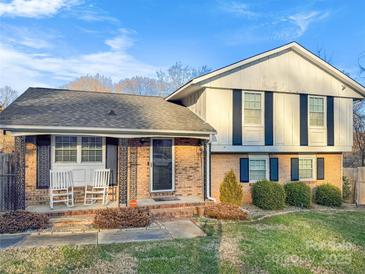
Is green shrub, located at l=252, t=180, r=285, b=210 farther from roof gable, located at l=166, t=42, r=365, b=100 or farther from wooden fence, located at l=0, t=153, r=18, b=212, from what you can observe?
wooden fence, located at l=0, t=153, r=18, b=212

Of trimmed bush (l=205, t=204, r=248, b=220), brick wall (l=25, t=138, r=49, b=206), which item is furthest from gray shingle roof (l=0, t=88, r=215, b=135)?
trimmed bush (l=205, t=204, r=248, b=220)

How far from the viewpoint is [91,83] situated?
3231 centimetres

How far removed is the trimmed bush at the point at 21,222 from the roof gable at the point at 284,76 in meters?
6.43

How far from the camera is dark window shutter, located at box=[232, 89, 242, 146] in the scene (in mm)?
10812

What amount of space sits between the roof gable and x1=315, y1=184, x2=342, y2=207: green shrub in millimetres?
3997

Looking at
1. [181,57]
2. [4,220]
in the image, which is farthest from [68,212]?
[181,57]

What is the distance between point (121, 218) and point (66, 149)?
3478 mm

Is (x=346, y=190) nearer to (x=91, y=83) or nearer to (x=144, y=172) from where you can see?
(x=144, y=172)

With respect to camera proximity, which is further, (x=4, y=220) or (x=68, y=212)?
(x=68, y=212)

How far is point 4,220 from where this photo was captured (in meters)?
6.90

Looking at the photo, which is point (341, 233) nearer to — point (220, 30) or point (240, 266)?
point (240, 266)

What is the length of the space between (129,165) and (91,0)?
729cm

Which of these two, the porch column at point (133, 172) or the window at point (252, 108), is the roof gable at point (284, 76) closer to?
the window at point (252, 108)

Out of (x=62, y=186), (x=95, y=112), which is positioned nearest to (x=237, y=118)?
(x=95, y=112)
